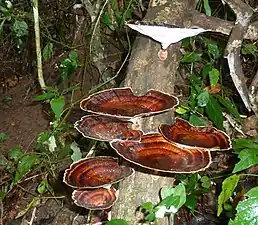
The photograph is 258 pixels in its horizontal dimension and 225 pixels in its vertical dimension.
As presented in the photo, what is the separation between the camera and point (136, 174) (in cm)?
176

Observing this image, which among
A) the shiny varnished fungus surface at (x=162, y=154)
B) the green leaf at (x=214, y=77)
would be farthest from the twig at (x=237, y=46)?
the shiny varnished fungus surface at (x=162, y=154)

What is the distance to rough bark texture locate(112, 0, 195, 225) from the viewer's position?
176cm

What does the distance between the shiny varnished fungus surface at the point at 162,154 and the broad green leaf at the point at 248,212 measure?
0.54 feet

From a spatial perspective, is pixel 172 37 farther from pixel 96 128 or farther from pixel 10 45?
pixel 10 45

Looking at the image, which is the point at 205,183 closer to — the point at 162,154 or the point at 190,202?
the point at 190,202

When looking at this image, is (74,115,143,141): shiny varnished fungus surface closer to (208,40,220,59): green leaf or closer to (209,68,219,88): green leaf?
(209,68,219,88): green leaf

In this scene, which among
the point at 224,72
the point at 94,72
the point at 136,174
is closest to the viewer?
the point at 136,174

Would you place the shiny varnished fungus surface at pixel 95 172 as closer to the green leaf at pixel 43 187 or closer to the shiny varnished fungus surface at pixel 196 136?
the shiny varnished fungus surface at pixel 196 136

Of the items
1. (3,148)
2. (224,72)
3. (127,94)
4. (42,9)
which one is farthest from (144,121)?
(42,9)

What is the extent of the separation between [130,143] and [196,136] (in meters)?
0.23

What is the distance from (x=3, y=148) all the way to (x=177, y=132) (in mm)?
2444

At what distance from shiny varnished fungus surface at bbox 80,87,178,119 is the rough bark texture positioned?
0.58ft

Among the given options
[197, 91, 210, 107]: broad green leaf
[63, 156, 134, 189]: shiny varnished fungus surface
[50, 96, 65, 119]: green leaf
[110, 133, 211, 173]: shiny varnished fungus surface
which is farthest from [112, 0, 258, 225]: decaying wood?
[50, 96, 65, 119]: green leaf

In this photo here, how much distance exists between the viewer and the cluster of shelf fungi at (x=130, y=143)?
1.49m
